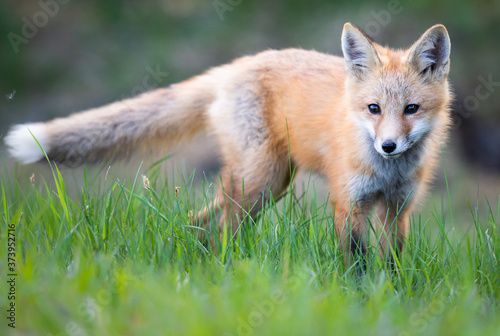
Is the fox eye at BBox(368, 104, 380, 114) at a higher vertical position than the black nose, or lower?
higher

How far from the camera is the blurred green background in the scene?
8586 millimetres

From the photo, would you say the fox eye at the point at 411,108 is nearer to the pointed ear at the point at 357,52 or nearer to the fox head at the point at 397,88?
the fox head at the point at 397,88

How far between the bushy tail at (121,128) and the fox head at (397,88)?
4.42 feet


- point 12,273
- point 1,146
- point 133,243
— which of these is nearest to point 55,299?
point 12,273

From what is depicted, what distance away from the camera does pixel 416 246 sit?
303 cm

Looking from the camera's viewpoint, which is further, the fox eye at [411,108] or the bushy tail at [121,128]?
the bushy tail at [121,128]

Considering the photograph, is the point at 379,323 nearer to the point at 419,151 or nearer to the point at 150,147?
the point at 419,151

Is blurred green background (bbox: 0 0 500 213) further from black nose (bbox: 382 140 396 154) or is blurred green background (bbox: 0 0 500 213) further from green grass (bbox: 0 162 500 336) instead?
black nose (bbox: 382 140 396 154)

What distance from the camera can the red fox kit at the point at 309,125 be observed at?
329 centimetres
